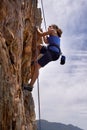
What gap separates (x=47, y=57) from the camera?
21.6 m

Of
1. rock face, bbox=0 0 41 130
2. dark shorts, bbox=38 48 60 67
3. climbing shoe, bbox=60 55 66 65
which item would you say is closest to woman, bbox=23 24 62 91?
dark shorts, bbox=38 48 60 67

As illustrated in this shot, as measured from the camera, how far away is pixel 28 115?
23156 mm

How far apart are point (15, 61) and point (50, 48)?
331 cm

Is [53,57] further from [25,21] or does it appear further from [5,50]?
[5,50]

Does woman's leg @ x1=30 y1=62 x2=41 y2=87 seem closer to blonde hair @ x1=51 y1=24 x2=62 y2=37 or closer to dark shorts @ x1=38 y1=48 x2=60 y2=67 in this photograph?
dark shorts @ x1=38 y1=48 x2=60 y2=67

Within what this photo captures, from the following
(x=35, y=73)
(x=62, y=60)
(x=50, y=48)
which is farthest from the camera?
(x=35, y=73)

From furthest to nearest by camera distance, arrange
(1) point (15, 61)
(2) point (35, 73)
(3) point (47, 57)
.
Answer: (2) point (35, 73)
(3) point (47, 57)
(1) point (15, 61)

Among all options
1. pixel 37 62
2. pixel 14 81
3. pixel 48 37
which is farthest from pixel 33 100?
pixel 14 81

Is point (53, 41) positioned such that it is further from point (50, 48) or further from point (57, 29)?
point (57, 29)

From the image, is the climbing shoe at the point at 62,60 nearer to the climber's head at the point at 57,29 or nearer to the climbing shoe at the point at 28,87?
the climber's head at the point at 57,29

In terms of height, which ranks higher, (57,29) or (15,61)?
(57,29)

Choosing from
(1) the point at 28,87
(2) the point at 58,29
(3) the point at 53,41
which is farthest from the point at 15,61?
(2) the point at 58,29

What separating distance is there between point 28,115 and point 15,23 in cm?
772

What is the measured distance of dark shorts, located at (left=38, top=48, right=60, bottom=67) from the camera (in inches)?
832
